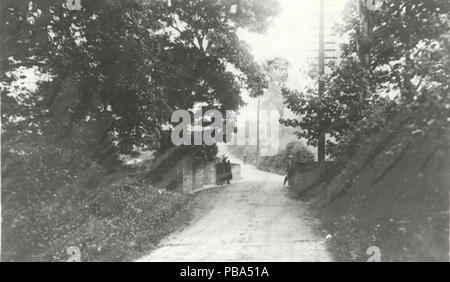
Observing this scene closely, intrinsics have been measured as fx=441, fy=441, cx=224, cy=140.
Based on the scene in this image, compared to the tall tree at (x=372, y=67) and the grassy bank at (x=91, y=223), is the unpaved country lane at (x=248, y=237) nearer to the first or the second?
the grassy bank at (x=91, y=223)

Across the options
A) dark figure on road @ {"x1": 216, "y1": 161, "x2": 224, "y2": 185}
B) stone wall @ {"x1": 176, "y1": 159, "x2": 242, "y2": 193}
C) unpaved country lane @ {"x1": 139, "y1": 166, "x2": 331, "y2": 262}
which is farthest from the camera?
dark figure on road @ {"x1": 216, "y1": 161, "x2": 224, "y2": 185}

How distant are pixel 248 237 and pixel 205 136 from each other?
49.2ft

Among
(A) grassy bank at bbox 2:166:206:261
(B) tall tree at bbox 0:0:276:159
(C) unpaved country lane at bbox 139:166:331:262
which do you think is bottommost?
(C) unpaved country lane at bbox 139:166:331:262

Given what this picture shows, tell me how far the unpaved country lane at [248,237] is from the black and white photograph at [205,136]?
0.10 meters

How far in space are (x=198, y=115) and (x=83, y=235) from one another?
16.3 m

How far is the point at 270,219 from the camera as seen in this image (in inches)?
616

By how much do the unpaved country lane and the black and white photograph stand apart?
95mm

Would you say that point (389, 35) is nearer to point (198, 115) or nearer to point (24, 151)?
point (198, 115)

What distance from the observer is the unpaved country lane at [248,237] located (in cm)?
1017

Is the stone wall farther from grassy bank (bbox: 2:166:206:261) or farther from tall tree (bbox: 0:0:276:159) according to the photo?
grassy bank (bbox: 2:166:206:261)

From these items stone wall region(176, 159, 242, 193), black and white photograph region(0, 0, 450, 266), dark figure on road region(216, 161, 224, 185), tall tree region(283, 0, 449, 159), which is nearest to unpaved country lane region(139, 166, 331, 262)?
black and white photograph region(0, 0, 450, 266)

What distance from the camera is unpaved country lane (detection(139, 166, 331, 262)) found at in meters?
10.2

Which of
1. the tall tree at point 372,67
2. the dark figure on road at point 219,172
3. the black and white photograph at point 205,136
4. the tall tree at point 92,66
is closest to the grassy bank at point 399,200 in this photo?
the black and white photograph at point 205,136
